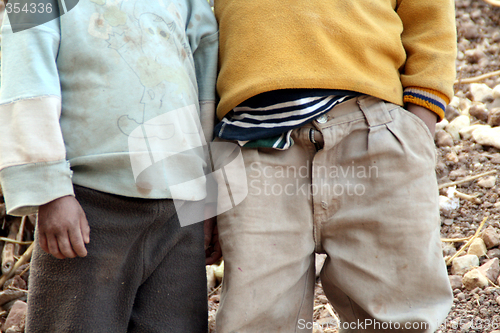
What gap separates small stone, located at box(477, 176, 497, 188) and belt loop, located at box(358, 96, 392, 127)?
3.16ft

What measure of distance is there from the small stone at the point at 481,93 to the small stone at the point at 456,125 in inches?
6.5

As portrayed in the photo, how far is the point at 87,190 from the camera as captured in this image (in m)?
0.96

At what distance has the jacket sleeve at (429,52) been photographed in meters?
1.14

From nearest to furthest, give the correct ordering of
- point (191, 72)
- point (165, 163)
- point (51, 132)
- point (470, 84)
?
point (51, 132) < point (165, 163) < point (191, 72) < point (470, 84)

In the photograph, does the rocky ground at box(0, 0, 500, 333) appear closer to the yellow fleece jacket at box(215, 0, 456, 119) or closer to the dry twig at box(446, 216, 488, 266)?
the dry twig at box(446, 216, 488, 266)

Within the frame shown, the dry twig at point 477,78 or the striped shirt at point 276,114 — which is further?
the dry twig at point 477,78

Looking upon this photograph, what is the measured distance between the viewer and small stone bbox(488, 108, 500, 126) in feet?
6.64

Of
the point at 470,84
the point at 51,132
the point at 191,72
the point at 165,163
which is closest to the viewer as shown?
the point at 51,132

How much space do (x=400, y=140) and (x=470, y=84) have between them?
1.46 meters

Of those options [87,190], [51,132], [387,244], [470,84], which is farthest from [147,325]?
[470,84]

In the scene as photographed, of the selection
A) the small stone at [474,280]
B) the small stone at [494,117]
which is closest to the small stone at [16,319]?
the small stone at [474,280]

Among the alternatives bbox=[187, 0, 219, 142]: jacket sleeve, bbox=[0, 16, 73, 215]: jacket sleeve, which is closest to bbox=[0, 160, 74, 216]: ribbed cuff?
bbox=[0, 16, 73, 215]: jacket sleeve

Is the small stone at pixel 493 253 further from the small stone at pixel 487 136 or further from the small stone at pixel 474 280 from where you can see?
the small stone at pixel 487 136

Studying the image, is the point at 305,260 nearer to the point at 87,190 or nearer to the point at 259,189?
the point at 259,189
